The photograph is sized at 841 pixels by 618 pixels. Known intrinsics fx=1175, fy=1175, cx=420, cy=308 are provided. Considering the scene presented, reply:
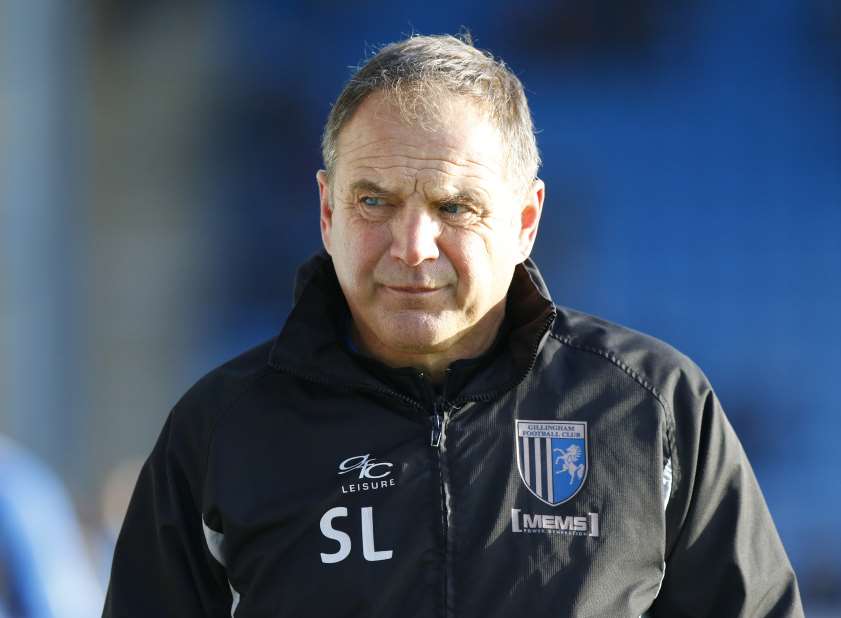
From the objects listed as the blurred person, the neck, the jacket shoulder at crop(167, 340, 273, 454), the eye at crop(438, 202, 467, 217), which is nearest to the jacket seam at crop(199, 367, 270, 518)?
the jacket shoulder at crop(167, 340, 273, 454)

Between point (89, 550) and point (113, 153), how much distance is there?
2286 millimetres

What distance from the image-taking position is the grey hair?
6.62 feet

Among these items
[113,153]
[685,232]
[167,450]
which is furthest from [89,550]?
[167,450]

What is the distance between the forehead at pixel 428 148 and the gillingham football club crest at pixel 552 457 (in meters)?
0.42

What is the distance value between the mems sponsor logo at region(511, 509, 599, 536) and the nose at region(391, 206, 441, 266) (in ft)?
1.47

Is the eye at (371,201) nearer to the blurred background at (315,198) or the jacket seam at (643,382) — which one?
the jacket seam at (643,382)

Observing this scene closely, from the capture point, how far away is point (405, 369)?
2.03 m

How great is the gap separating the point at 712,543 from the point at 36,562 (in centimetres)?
268

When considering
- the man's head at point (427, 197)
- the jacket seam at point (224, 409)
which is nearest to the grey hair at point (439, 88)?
the man's head at point (427, 197)

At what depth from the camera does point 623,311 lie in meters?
5.82

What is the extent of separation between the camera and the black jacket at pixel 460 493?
1900mm

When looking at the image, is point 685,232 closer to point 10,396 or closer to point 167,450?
point 10,396

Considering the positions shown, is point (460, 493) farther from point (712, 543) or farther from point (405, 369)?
point (712, 543)

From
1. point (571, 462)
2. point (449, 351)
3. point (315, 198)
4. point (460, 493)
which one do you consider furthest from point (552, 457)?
point (315, 198)
